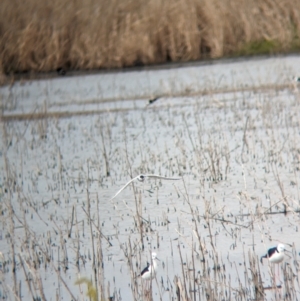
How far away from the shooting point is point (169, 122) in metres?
7.45

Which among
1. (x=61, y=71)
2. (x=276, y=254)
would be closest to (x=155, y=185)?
(x=276, y=254)

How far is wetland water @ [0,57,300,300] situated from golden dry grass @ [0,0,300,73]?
940 millimetres

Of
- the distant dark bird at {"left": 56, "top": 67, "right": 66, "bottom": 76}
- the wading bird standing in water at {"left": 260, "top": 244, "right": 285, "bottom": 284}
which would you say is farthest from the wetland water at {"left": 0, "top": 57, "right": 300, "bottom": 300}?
the distant dark bird at {"left": 56, "top": 67, "right": 66, "bottom": 76}

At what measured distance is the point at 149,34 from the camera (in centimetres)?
1086

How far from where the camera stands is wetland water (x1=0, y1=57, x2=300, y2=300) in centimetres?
362

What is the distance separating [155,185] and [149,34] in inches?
228

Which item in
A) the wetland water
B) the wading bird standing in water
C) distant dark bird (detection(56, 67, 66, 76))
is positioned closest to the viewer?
the wading bird standing in water

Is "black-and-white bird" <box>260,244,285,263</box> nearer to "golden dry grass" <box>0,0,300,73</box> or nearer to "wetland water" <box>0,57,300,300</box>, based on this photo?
"wetland water" <box>0,57,300,300</box>

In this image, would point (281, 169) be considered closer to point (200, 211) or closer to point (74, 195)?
point (200, 211)

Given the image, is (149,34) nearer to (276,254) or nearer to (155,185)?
(155,185)

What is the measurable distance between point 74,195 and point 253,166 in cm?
121

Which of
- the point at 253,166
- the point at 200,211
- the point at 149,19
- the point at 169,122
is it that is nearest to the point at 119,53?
the point at 149,19

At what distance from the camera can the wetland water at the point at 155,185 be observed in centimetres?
362

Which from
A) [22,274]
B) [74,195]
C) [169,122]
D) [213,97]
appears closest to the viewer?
[22,274]
